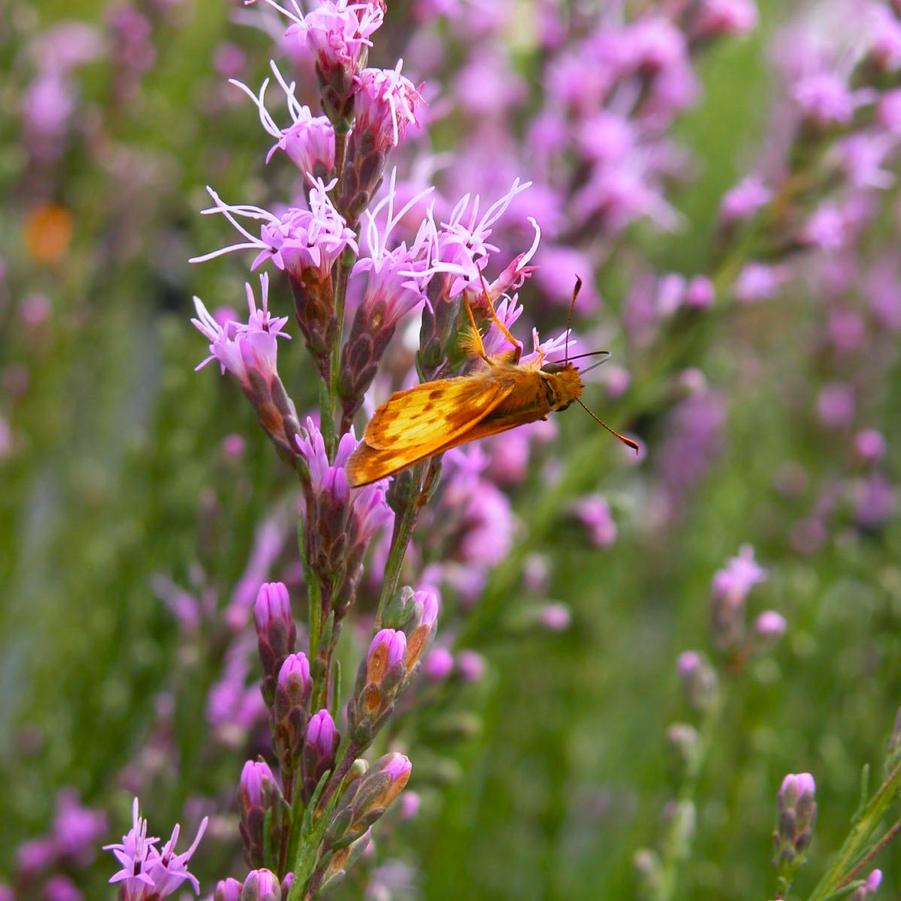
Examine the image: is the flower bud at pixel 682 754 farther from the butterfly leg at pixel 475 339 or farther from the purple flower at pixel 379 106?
the purple flower at pixel 379 106

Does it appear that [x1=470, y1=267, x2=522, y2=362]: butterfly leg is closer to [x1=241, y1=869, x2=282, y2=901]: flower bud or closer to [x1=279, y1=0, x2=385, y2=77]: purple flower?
[x1=279, y1=0, x2=385, y2=77]: purple flower

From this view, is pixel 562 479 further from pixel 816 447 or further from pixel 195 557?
pixel 816 447

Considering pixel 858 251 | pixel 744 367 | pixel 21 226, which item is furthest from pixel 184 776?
pixel 858 251

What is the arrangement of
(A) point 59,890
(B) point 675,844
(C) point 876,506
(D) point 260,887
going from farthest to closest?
1. (C) point 876,506
2. (A) point 59,890
3. (B) point 675,844
4. (D) point 260,887

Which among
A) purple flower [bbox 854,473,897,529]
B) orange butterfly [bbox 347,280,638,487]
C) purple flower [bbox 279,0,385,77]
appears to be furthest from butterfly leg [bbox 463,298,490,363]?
purple flower [bbox 854,473,897,529]

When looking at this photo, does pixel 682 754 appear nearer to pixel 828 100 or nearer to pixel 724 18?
pixel 828 100

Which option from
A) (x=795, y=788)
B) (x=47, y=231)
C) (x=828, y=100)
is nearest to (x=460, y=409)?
(x=795, y=788)
